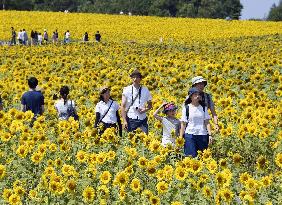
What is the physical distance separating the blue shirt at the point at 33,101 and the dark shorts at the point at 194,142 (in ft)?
9.37

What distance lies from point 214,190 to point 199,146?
1670 mm

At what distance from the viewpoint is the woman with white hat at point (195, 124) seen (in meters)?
8.34

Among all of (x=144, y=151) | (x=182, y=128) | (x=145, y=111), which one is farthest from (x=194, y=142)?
(x=145, y=111)

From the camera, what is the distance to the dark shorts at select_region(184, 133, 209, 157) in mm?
8477

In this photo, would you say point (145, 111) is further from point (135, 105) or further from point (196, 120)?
point (196, 120)

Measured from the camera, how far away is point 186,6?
104m

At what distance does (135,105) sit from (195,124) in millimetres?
1462

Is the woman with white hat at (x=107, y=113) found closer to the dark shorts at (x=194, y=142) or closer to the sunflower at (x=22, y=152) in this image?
the dark shorts at (x=194, y=142)

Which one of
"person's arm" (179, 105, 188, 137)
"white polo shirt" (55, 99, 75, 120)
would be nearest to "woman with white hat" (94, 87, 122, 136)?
"white polo shirt" (55, 99, 75, 120)

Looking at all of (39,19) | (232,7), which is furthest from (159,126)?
(232,7)

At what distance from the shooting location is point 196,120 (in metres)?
8.38

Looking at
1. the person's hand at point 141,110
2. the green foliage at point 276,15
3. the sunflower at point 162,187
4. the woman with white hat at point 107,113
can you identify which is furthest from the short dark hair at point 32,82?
the green foliage at point 276,15

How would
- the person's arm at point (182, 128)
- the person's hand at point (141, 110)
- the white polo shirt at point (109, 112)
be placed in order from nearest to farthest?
the person's arm at point (182, 128) < the person's hand at point (141, 110) < the white polo shirt at point (109, 112)

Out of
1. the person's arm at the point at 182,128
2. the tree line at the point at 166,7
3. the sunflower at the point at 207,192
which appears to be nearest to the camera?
the sunflower at the point at 207,192
